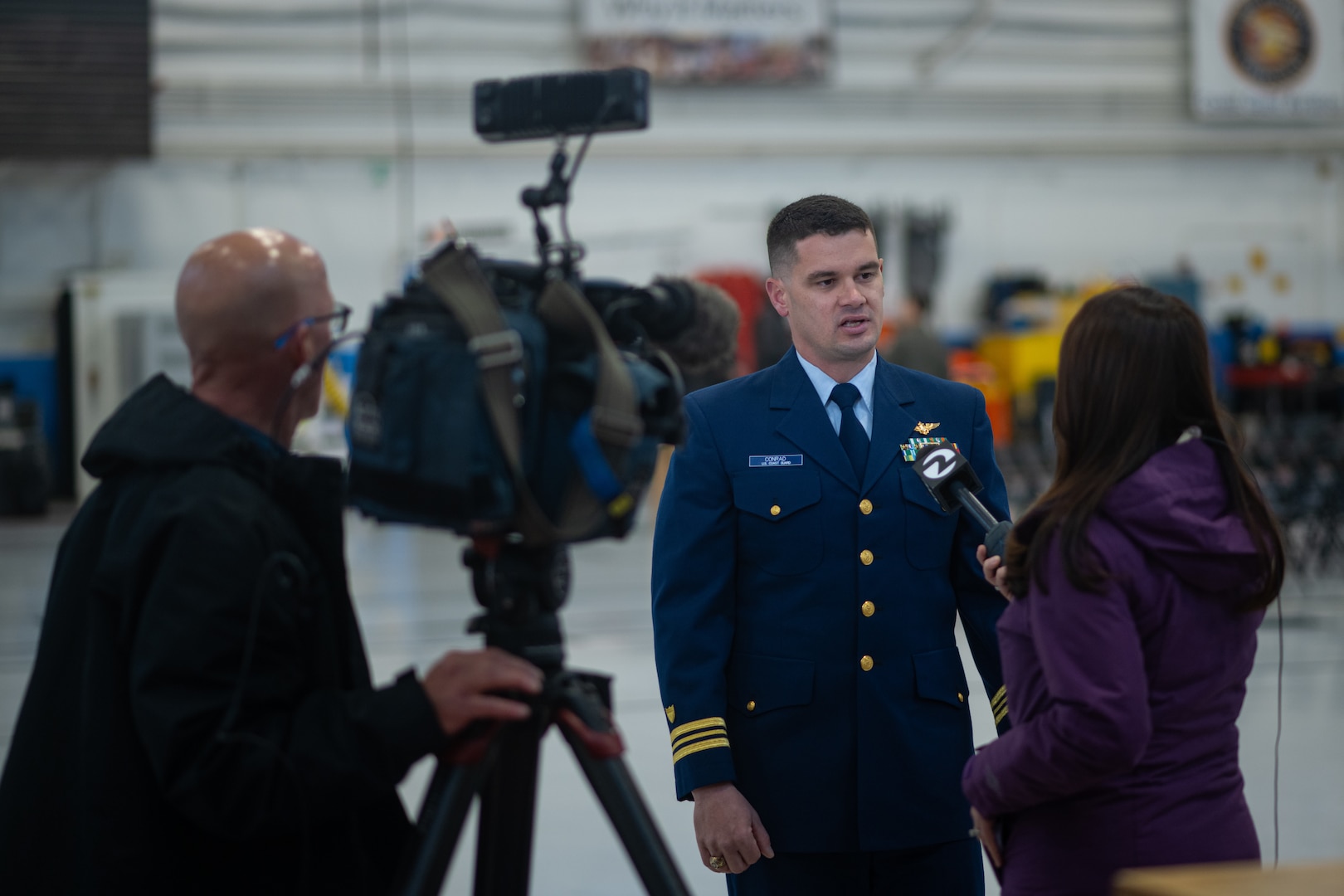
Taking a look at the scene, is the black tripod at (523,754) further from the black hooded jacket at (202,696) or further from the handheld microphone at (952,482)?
the handheld microphone at (952,482)

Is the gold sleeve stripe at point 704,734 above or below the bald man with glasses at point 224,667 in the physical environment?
below

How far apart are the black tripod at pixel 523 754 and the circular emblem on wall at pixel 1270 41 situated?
16219 mm

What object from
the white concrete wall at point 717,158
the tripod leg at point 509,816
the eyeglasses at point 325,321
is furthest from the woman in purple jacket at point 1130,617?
the white concrete wall at point 717,158

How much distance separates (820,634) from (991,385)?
38.5 feet

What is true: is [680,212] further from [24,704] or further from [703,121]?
[24,704]

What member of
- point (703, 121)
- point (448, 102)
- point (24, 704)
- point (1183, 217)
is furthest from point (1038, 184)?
point (24, 704)

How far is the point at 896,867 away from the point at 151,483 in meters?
1.23

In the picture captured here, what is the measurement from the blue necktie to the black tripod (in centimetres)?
84

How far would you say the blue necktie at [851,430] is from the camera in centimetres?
217

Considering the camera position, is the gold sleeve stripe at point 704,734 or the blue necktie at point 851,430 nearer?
the gold sleeve stripe at point 704,734

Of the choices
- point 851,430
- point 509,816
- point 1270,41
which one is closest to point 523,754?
point 509,816

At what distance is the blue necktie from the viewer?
7.11 ft

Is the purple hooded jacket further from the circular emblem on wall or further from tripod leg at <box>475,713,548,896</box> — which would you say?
the circular emblem on wall

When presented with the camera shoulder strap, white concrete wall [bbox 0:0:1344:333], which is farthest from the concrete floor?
white concrete wall [bbox 0:0:1344:333]
